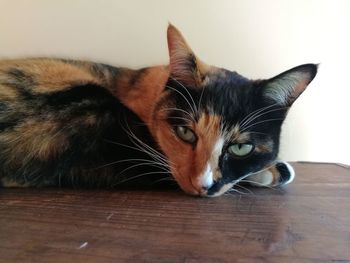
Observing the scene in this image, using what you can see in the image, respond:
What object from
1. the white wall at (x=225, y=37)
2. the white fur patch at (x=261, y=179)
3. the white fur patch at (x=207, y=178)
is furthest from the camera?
the white wall at (x=225, y=37)

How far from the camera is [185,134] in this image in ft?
2.68

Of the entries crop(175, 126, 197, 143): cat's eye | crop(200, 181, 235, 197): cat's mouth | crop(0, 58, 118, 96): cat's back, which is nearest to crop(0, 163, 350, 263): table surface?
crop(200, 181, 235, 197): cat's mouth

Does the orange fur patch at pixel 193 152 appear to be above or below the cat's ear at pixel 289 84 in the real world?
below

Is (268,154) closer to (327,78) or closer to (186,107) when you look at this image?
(186,107)

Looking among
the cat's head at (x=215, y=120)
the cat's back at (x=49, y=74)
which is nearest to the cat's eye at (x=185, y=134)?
the cat's head at (x=215, y=120)

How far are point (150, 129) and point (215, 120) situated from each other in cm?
17

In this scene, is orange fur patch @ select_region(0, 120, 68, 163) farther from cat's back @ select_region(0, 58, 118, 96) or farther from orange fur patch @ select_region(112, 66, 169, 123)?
orange fur patch @ select_region(112, 66, 169, 123)

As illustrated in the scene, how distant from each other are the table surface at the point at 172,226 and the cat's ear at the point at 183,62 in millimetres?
255

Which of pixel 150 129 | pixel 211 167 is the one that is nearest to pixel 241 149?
pixel 211 167

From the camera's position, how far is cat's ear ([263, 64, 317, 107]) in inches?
31.0

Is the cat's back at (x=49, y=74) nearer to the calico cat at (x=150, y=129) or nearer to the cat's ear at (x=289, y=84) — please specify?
the calico cat at (x=150, y=129)

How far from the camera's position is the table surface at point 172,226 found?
510 millimetres

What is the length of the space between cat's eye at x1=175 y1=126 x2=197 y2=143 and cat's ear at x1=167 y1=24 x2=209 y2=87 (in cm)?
10

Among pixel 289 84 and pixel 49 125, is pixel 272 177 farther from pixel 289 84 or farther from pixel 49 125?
pixel 49 125
